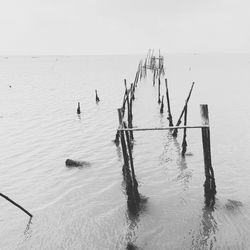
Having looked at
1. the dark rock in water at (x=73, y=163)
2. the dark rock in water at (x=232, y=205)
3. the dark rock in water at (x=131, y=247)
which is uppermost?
the dark rock in water at (x=73, y=163)

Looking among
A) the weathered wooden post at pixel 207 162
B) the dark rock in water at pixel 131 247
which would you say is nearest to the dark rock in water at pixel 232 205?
the weathered wooden post at pixel 207 162

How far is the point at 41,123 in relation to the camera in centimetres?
1686

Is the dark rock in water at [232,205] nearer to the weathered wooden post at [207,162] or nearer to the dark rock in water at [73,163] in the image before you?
the weathered wooden post at [207,162]

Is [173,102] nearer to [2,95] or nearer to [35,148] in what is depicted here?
[35,148]

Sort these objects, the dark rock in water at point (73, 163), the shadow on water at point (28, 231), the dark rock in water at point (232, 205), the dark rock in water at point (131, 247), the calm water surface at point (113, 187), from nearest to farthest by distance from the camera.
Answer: the dark rock in water at point (131, 247) < the calm water surface at point (113, 187) < the shadow on water at point (28, 231) < the dark rock in water at point (232, 205) < the dark rock in water at point (73, 163)

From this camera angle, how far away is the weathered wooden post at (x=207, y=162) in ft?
21.7

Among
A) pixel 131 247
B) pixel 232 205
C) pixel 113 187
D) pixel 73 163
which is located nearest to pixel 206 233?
pixel 232 205

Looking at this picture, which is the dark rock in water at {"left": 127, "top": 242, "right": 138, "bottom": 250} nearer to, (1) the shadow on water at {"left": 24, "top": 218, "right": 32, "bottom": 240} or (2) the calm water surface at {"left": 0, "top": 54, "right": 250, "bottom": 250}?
(2) the calm water surface at {"left": 0, "top": 54, "right": 250, "bottom": 250}

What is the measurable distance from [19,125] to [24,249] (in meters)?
11.2

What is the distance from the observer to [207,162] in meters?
6.90

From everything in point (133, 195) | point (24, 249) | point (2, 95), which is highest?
point (2, 95)

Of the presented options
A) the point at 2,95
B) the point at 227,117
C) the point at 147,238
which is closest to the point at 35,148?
the point at 147,238

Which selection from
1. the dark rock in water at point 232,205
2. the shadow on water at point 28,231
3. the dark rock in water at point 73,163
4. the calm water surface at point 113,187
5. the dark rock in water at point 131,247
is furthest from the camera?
the dark rock in water at point 73,163

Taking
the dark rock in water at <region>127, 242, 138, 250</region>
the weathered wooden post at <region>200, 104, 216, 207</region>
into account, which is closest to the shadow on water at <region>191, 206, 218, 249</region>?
the weathered wooden post at <region>200, 104, 216, 207</region>
